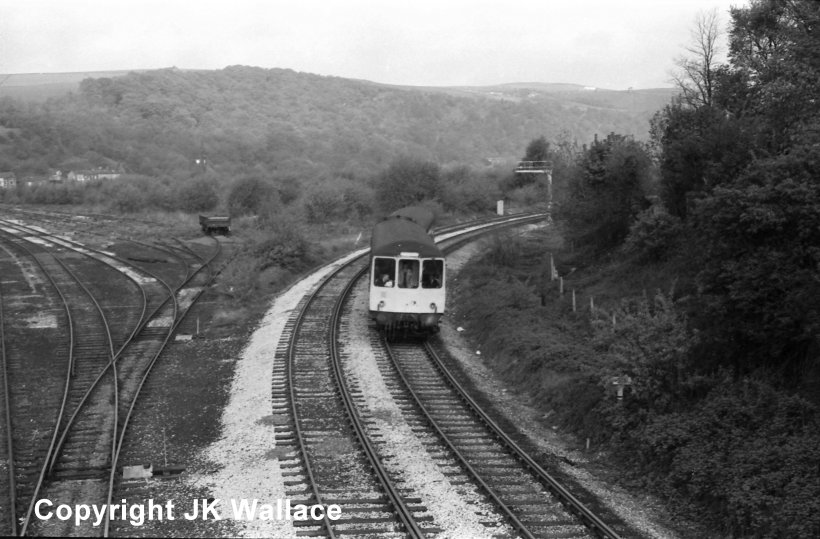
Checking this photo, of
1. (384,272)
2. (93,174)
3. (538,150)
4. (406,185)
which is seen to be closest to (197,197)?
(406,185)

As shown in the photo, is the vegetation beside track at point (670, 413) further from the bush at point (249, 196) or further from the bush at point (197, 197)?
the bush at point (197, 197)

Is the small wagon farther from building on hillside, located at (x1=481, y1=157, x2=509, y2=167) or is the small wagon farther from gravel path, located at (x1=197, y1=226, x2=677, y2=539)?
building on hillside, located at (x1=481, y1=157, x2=509, y2=167)

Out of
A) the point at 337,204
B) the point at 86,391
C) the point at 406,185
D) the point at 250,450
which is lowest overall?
the point at 86,391

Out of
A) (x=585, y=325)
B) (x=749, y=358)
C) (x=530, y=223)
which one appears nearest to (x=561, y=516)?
(x=749, y=358)

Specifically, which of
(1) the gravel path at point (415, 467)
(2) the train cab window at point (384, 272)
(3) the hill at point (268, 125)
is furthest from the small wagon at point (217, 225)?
(3) the hill at point (268, 125)

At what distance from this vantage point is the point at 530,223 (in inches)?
1924

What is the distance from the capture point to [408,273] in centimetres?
2058

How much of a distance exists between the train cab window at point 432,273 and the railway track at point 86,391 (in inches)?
274

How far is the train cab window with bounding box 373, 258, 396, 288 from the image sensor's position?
808 inches

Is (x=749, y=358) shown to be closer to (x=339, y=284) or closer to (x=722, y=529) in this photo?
(x=722, y=529)

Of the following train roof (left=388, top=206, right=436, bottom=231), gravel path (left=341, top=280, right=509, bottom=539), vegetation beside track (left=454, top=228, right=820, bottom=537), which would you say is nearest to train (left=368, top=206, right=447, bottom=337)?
gravel path (left=341, top=280, right=509, bottom=539)

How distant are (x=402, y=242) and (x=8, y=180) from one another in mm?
89271

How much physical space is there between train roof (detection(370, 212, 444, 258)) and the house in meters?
81.9

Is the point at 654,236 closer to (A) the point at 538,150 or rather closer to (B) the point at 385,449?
(B) the point at 385,449
